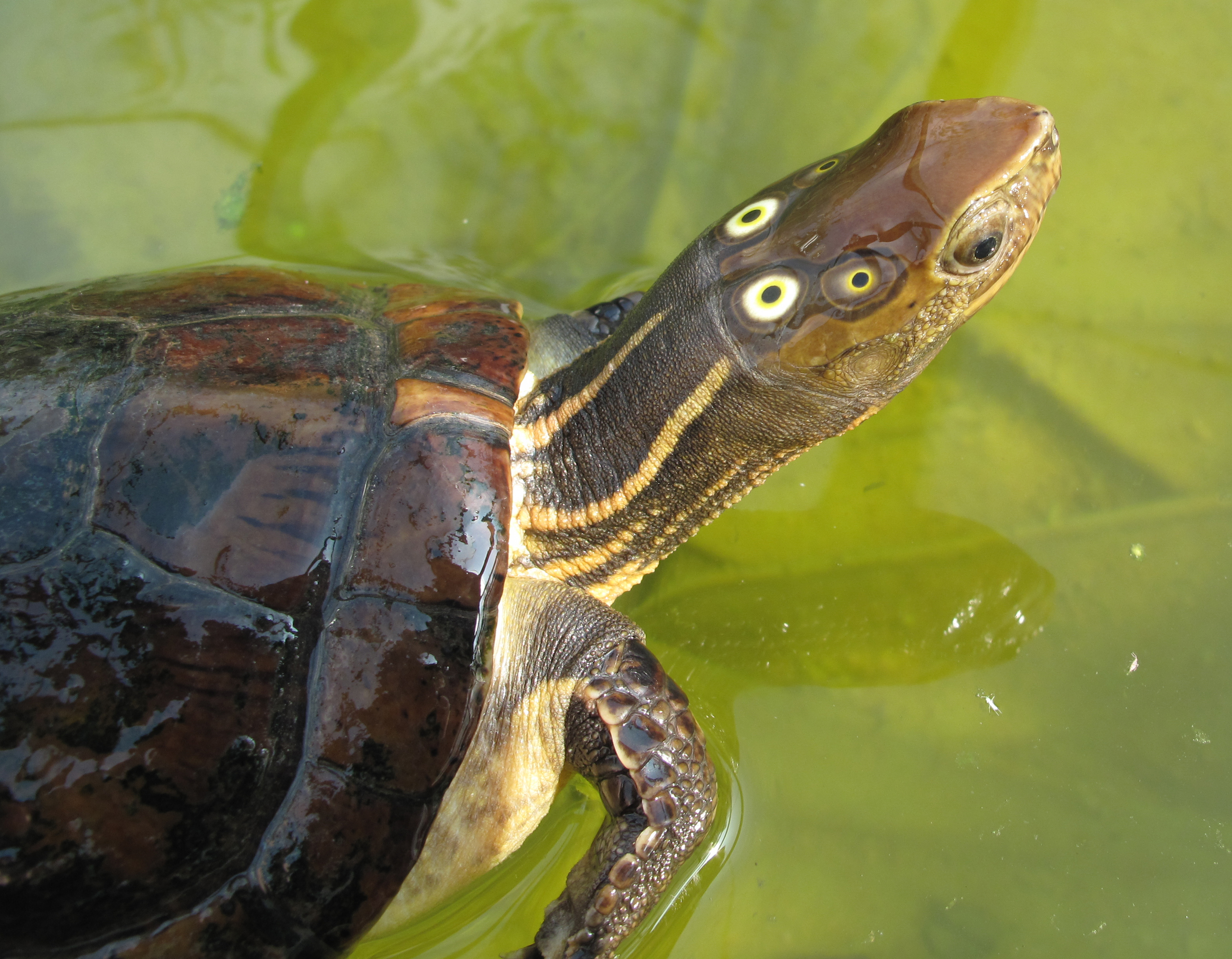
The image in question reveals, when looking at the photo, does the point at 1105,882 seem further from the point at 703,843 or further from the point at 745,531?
the point at 745,531

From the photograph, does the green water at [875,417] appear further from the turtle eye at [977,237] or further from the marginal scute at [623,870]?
the turtle eye at [977,237]

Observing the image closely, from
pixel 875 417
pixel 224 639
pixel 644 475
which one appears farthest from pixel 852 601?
pixel 224 639

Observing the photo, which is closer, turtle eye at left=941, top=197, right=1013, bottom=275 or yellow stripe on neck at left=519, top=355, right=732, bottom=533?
turtle eye at left=941, top=197, right=1013, bottom=275

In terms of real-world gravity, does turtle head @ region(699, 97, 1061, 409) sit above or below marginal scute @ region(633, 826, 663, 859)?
above

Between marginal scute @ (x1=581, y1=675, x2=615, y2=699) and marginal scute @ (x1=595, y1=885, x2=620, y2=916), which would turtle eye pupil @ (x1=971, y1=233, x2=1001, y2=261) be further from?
marginal scute @ (x1=595, y1=885, x2=620, y2=916)

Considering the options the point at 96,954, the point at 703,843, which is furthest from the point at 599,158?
the point at 96,954

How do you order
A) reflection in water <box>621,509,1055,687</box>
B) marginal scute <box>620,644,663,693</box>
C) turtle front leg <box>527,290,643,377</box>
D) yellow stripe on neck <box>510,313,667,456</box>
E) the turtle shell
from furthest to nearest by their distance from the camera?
1. turtle front leg <box>527,290,643,377</box>
2. reflection in water <box>621,509,1055,687</box>
3. yellow stripe on neck <box>510,313,667,456</box>
4. marginal scute <box>620,644,663,693</box>
5. the turtle shell

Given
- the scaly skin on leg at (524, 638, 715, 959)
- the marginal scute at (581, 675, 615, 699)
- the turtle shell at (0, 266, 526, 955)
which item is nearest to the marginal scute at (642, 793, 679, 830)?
the scaly skin on leg at (524, 638, 715, 959)
